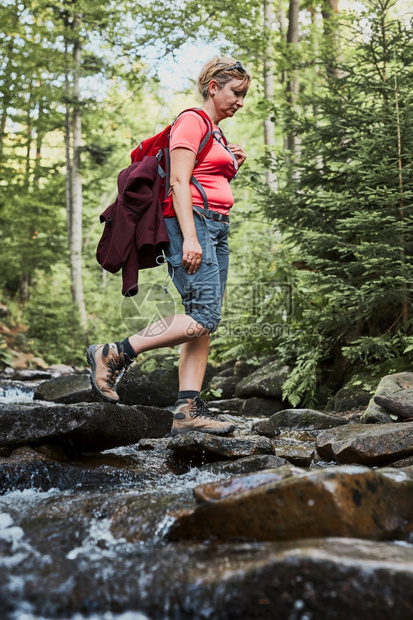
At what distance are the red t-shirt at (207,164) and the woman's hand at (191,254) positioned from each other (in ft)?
1.04

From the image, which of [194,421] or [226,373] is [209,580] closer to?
[194,421]

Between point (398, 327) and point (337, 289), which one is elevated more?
point (337, 289)

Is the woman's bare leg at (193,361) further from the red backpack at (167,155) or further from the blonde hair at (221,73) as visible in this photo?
the blonde hair at (221,73)

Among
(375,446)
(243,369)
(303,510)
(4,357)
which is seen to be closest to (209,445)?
(375,446)

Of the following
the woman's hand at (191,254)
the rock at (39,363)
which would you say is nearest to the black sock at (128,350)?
the woman's hand at (191,254)

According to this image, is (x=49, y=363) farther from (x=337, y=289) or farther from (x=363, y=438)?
(x=363, y=438)

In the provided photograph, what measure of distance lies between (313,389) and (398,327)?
1.41m

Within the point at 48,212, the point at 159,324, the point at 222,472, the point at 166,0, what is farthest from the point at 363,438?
the point at 48,212

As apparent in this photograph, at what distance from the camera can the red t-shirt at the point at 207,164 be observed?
12.9 ft

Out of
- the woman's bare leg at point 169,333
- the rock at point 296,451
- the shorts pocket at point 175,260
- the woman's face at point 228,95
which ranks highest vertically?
the woman's face at point 228,95

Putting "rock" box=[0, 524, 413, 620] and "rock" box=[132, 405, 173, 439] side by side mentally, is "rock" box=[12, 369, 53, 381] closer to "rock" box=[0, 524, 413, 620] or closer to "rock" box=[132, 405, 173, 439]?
"rock" box=[132, 405, 173, 439]

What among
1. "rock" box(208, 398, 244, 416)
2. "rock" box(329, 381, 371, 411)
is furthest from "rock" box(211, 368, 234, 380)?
"rock" box(329, 381, 371, 411)

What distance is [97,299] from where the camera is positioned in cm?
2256

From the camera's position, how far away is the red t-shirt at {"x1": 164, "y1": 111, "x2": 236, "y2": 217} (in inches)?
155
